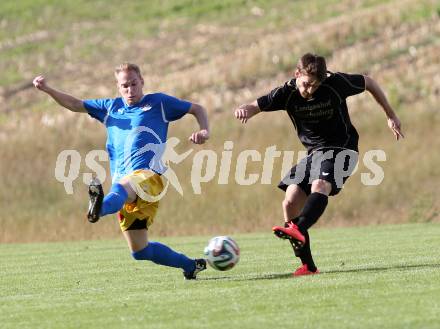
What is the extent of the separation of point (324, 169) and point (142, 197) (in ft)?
5.26

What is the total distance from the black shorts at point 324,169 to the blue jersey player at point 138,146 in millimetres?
933

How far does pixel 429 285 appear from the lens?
9234 mm

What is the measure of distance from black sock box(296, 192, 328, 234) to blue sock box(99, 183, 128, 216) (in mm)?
1514

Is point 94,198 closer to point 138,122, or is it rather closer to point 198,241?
point 138,122

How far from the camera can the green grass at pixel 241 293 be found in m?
7.98

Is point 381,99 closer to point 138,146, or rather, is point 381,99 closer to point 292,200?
point 292,200

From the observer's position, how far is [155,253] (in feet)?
35.9

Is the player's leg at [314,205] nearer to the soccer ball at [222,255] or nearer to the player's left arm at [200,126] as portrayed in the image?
the soccer ball at [222,255]

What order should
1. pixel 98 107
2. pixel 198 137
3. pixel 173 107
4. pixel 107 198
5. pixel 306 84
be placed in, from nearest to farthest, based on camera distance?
pixel 107 198 → pixel 198 137 → pixel 306 84 → pixel 173 107 → pixel 98 107

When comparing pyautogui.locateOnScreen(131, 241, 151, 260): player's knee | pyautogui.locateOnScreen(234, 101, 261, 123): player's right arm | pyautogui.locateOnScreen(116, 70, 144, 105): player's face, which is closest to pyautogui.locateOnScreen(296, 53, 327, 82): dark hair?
pyautogui.locateOnScreen(234, 101, 261, 123): player's right arm

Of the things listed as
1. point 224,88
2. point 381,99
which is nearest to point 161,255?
point 381,99

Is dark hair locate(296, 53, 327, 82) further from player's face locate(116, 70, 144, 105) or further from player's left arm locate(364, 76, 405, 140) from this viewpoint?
player's face locate(116, 70, 144, 105)

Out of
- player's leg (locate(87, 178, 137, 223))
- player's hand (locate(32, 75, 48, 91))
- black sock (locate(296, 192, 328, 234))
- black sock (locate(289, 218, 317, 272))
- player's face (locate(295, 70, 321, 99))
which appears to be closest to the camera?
player's leg (locate(87, 178, 137, 223))

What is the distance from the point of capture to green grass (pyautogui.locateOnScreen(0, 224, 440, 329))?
7.98 metres
